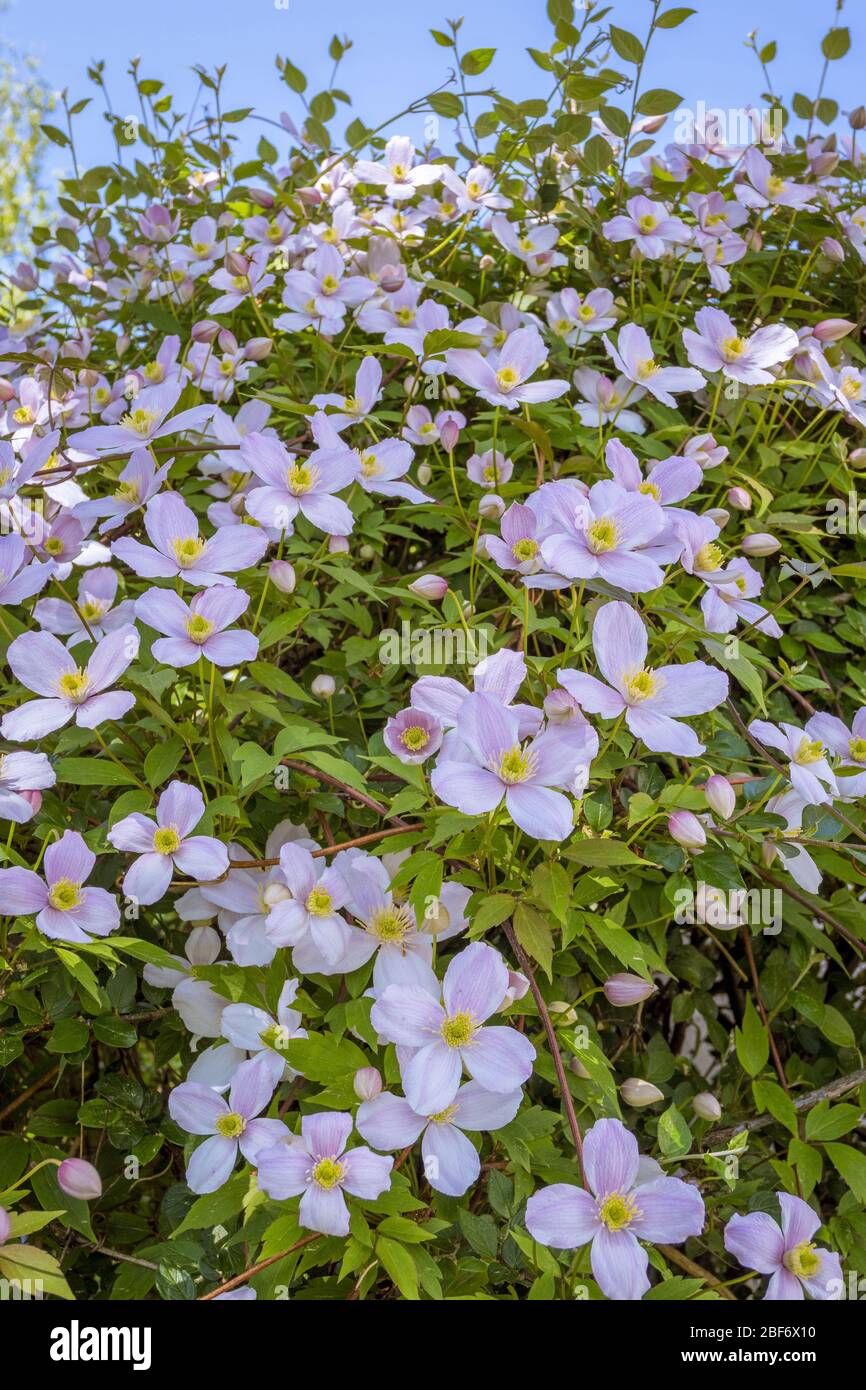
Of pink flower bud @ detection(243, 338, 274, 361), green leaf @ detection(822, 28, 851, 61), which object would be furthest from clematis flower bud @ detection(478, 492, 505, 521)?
green leaf @ detection(822, 28, 851, 61)

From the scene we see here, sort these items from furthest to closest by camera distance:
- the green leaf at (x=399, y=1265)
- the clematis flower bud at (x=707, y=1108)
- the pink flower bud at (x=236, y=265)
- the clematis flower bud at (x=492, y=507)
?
the pink flower bud at (x=236, y=265)
the clematis flower bud at (x=492, y=507)
the clematis flower bud at (x=707, y=1108)
the green leaf at (x=399, y=1265)

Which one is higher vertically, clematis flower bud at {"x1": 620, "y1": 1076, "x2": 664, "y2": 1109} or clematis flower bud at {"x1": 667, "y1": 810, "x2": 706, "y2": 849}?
clematis flower bud at {"x1": 667, "y1": 810, "x2": 706, "y2": 849}

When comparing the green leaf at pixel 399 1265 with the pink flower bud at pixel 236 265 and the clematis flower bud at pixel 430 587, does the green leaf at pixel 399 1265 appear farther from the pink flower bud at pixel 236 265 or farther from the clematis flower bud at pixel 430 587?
the pink flower bud at pixel 236 265

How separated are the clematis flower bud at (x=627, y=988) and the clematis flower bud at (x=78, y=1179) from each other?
403 millimetres

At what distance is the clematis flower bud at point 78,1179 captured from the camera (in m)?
0.82

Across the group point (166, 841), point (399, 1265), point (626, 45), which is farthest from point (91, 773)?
point (626, 45)

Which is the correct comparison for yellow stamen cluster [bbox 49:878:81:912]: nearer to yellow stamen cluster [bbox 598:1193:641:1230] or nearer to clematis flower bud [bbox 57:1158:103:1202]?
clematis flower bud [bbox 57:1158:103:1202]

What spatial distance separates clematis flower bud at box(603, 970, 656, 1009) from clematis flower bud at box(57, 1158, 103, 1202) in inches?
15.9

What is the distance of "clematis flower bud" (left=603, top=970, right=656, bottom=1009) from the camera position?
0.84 meters

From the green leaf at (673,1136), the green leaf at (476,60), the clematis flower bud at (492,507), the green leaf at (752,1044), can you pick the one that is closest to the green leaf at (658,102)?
the green leaf at (476,60)

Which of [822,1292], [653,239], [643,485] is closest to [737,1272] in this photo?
[822,1292]

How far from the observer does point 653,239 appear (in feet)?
4.42
